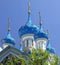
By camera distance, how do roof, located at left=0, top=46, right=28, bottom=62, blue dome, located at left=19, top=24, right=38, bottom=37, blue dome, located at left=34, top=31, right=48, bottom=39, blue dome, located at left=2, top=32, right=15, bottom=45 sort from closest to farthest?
roof, located at left=0, top=46, right=28, bottom=62, blue dome, located at left=19, top=24, right=38, bottom=37, blue dome, located at left=34, top=31, right=48, bottom=39, blue dome, located at left=2, top=32, right=15, bottom=45

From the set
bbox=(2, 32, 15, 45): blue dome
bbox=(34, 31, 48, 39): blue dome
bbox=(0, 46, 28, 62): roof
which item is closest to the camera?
bbox=(0, 46, 28, 62): roof

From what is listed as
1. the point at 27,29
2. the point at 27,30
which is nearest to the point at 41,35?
the point at 27,29

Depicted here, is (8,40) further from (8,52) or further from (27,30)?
(8,52)

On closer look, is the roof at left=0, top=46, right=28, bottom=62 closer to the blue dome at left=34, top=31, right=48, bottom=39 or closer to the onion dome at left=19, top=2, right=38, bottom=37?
the onion dome at left=19, top=2, right=38, bottom=37

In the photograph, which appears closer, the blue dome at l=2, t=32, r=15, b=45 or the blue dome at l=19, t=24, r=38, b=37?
the blue dome at l=19, t=24, r=38, b=37

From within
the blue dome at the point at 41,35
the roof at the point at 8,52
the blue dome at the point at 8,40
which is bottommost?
the blue dome at the point at 8,40

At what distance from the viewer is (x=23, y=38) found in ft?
76.7

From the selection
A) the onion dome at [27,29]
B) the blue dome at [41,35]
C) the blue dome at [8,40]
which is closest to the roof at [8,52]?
the onion dome at [27,29]

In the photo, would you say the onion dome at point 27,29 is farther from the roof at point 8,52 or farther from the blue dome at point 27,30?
the roof at point 8,52

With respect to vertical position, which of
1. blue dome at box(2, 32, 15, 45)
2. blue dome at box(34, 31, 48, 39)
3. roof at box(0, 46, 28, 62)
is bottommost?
blue dome at box(2, 32, 15, 45)

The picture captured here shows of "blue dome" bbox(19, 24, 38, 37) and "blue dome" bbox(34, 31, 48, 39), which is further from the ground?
"blue dome" bbox(19, 24, 38, 37)

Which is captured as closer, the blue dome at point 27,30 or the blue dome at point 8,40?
the blue dome at point 27,30

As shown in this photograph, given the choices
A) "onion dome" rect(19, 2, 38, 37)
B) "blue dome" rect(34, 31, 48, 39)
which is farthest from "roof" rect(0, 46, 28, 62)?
"blue dome" rect(34, 31, 48, 39)

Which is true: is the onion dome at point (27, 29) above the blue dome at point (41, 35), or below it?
above
